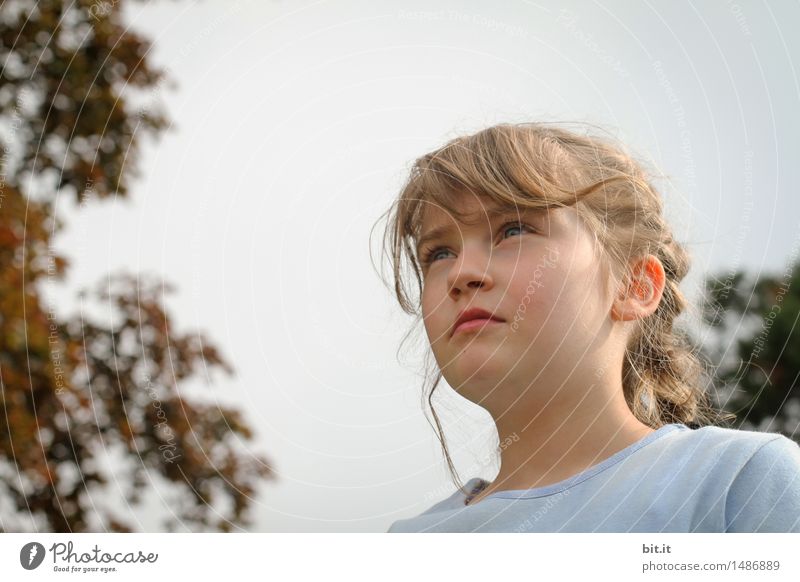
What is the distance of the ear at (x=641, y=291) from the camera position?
1143 mm

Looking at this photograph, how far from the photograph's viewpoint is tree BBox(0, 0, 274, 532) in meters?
1.91

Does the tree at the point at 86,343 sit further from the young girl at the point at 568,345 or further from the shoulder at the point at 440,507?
the young girl at the point at 568,345

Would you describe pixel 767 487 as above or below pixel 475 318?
below

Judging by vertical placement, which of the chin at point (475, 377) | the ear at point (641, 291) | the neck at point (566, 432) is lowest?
the neck at point (566, 432)

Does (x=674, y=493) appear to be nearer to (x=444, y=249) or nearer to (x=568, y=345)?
(x=568, y=345)

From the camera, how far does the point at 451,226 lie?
114 cm

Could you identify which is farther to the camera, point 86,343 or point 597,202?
point 86,343

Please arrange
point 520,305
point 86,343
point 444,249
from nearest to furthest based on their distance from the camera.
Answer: point 520,305 < point 444,249 < point 86,343

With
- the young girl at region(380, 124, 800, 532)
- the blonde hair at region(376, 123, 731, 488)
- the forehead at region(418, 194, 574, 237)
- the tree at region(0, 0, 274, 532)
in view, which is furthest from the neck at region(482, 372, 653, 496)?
the tree at region(0, 0, 274, 532)

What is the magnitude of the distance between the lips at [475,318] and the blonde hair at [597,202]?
0.46ft
